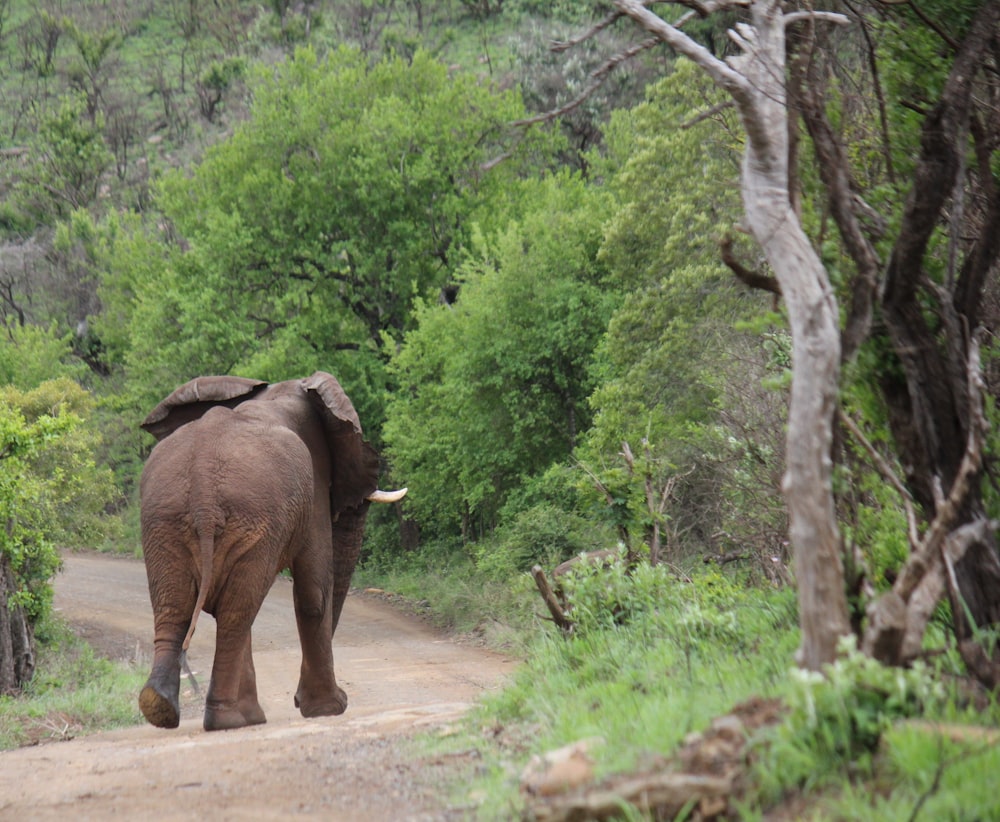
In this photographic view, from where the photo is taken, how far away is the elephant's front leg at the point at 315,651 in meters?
11.9

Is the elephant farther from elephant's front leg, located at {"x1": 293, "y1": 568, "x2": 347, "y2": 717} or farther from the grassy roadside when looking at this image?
the grassy roadside

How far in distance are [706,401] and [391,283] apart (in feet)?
45.7

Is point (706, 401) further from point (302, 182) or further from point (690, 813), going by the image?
point (302, 182)

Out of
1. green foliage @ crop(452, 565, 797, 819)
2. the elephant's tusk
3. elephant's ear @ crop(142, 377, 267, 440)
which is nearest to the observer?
green foliage @ crop(452, 565, 797, 819)

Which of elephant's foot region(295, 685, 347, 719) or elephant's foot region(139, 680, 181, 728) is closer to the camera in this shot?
elephant's foot region(139, 680, 181, 728)

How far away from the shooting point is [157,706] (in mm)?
9359

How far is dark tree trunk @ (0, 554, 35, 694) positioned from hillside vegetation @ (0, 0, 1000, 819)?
50mm

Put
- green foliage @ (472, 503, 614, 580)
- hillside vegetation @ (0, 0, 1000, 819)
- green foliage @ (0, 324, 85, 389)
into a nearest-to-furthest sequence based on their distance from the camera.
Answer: hillside vegetation @ (0, 0, 1000, 819)
green foliage @ (472, 503, 614, 580)
green foliage @ (0, 324, 85, 389)

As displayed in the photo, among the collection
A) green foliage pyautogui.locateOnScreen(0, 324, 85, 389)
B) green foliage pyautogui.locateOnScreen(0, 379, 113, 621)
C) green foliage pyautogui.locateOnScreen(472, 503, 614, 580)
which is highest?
green foliage pyautogui.locateOnScreen(0, 379, 113, 621)

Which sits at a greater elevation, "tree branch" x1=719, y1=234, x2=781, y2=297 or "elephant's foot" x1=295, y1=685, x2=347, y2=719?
"tree branch" x1=719, y1=234, x2=781, y2=297

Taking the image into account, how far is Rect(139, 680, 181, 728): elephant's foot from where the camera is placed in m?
→ 9.34

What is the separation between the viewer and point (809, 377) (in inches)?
191

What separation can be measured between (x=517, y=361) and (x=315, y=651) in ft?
38.6

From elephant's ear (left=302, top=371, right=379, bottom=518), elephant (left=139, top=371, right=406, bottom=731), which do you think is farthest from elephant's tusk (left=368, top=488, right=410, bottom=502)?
elephant (left=139, top=371, right=406, bottom=731)
